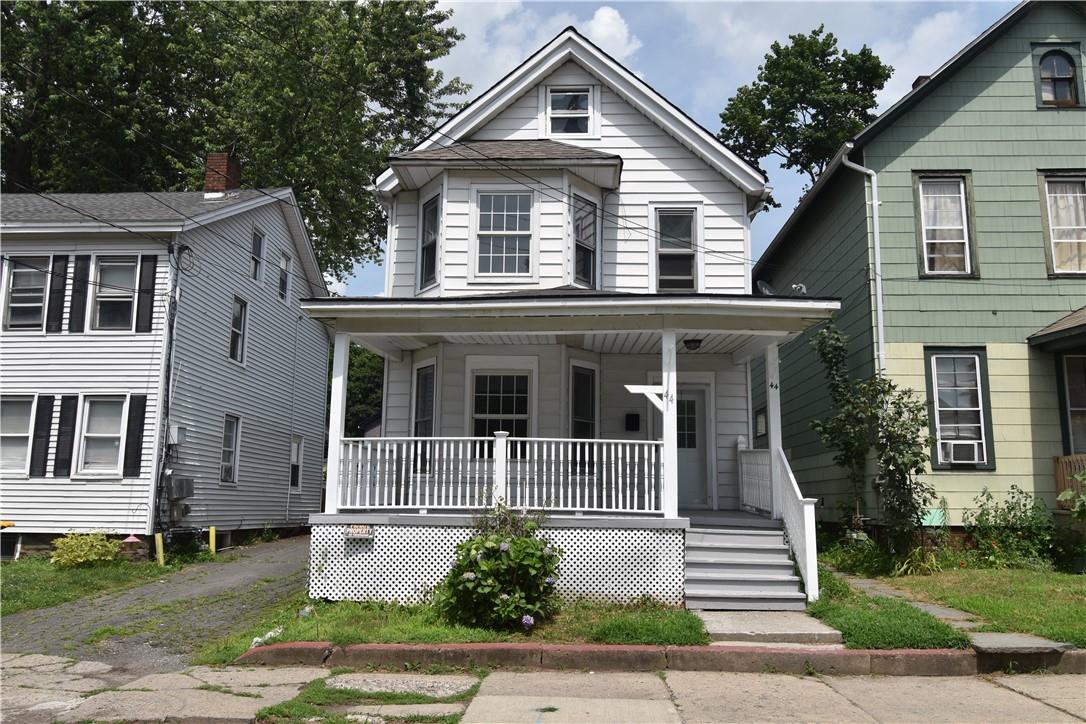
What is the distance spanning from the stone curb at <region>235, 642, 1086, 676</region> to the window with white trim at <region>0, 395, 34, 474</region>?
32.9 feet

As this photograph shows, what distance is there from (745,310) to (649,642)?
4313 millimetres

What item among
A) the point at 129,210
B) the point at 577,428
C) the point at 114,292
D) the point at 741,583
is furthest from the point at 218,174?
the point at 741,583

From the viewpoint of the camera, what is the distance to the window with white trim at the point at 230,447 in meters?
18.2

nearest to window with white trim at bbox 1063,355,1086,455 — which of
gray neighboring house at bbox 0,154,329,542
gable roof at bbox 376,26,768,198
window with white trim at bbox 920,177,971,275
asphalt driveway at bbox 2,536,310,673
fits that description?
window with white trim at bbox 920,177,971,275

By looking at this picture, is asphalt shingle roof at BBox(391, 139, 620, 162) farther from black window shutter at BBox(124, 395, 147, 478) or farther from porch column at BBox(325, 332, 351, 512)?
black window shutter at BBox(124, 395, 147, 478)

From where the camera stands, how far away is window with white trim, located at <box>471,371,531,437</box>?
1268 centimetres

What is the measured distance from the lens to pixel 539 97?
1440 cm

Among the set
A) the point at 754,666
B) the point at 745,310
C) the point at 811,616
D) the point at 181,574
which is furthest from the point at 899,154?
the point at 181,574

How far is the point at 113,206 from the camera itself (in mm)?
17188

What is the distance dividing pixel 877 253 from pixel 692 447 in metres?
4.29

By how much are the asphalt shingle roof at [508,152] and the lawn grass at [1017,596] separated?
758 cm

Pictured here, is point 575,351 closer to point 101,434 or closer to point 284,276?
point 101,434

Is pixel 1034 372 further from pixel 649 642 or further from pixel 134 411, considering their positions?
pixel 134 411

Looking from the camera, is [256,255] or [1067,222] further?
[256,255]
